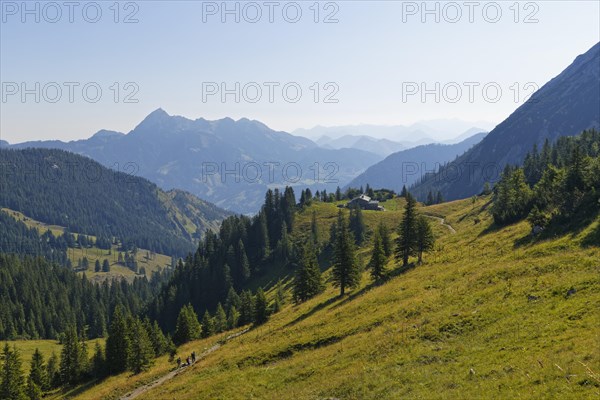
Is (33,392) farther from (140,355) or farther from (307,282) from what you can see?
(307,282)

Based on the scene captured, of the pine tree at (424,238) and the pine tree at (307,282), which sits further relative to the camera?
the pine tree at (307,282)

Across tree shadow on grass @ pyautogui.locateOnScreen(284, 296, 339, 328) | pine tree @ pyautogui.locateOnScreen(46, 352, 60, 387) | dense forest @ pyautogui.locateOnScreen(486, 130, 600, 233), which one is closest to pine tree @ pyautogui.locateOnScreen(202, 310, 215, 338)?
pine tree @ pyautogui.locateOnScreen(46, 352, 60, 387)

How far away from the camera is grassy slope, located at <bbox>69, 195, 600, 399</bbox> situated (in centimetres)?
2250

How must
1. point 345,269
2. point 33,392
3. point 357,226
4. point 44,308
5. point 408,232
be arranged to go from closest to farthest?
point 33,392, point 408,232, point 345,269, point 357,226, point 44,308

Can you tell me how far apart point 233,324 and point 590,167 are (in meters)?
71.8

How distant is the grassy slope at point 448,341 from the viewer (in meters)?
22.5

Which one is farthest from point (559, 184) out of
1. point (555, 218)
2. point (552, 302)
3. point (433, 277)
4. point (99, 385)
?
point (99, 385)

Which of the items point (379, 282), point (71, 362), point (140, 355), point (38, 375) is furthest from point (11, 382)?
point (379, 282)

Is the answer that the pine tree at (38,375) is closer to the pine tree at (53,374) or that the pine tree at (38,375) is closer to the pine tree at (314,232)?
the pine tree at (53,374)

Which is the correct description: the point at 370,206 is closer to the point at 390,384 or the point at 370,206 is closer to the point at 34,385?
the point at 34,385

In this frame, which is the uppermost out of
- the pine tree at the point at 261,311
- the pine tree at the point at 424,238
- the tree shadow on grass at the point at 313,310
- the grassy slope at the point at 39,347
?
the pine tree at the point at 424,238

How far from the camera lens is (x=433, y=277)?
2085 inches

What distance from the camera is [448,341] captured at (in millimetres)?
30859

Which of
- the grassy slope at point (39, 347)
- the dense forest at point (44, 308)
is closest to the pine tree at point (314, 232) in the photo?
the grassy slope at point (39, 347)
